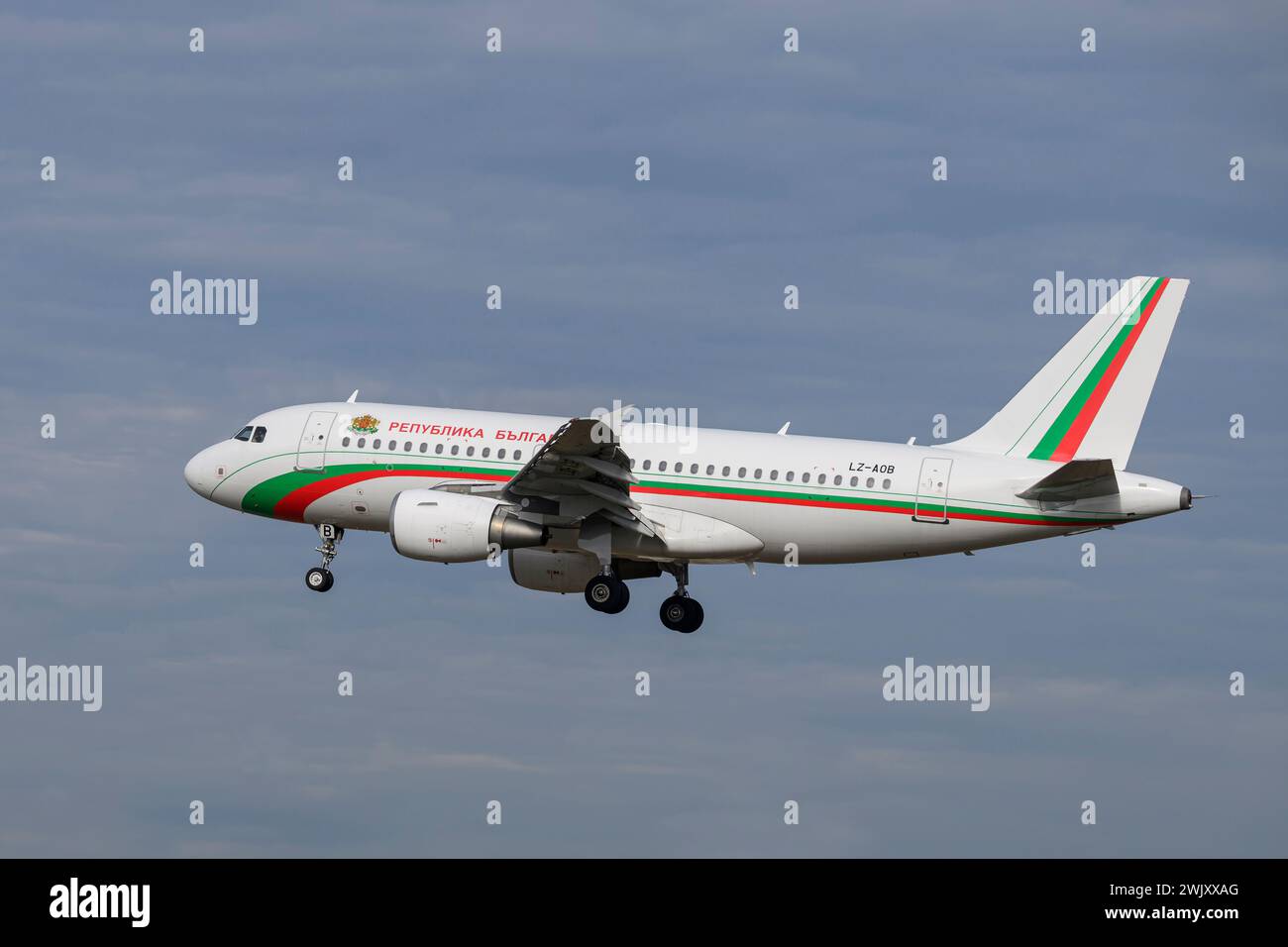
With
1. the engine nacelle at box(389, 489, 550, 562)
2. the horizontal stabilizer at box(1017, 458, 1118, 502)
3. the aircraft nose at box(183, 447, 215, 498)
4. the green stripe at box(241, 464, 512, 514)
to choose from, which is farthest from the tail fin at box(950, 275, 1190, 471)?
the aircraft nose at box(183, 447, 215, 498)

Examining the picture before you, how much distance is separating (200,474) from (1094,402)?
87.1 feet

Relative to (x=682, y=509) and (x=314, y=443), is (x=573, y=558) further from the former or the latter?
(x=314, y=443)

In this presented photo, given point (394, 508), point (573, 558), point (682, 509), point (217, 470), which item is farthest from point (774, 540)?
point (217, 470)

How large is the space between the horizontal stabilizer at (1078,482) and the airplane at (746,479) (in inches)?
2.0

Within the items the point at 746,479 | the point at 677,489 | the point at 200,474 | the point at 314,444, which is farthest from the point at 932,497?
the point at 200,474

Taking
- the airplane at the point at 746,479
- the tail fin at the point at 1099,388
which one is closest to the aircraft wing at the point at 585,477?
the airplane at the point at 746,479

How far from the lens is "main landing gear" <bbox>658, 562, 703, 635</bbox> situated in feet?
190

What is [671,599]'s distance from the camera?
192ft

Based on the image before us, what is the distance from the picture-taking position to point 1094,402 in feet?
177

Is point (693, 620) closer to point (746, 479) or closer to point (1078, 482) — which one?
point (746, 479)

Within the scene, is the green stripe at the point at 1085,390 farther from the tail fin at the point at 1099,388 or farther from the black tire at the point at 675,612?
the black tire at the point at 675,612

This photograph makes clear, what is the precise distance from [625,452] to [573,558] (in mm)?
4979

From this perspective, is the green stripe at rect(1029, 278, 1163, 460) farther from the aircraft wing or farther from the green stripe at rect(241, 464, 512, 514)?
the green stripe at rect(241, 464, 512, 514)

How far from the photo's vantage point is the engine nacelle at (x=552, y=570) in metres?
58.3
